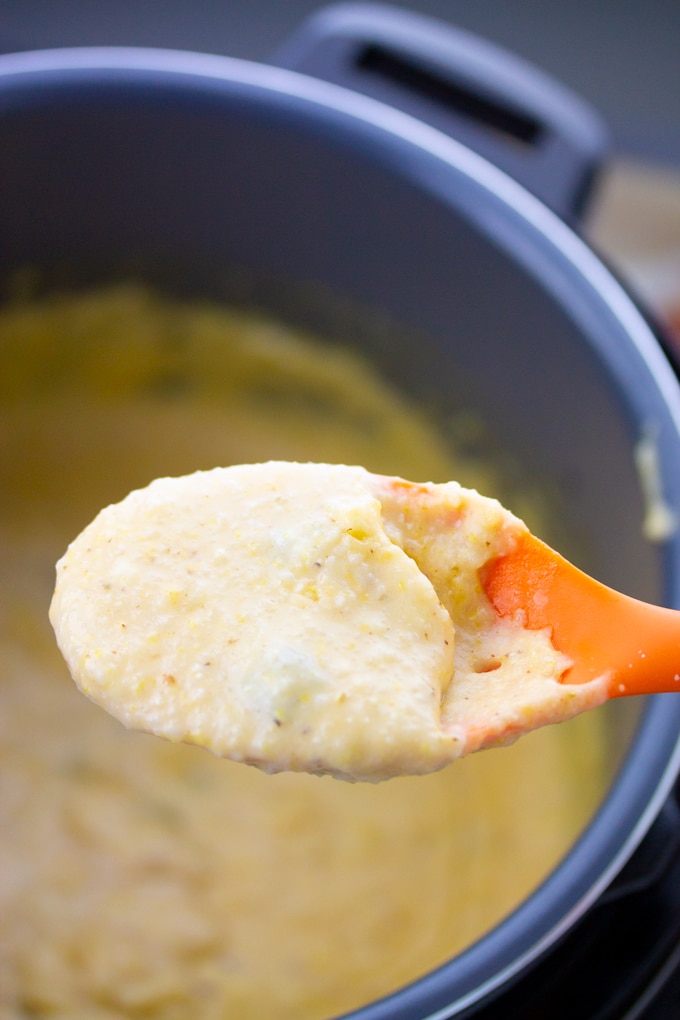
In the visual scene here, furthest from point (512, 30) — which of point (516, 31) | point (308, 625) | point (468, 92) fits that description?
point (308, 625)

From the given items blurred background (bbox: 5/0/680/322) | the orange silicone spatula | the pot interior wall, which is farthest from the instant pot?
blurred background (bbox: 5/0/680/322)

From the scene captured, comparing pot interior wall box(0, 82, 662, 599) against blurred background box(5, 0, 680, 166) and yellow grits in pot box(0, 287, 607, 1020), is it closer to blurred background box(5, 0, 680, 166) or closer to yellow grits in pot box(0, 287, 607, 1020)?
yellow grits in pot box(0, 287, 607, 1020)

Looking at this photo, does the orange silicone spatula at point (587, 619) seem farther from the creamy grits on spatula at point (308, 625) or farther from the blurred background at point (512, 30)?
the blurred background at point (512, 30)

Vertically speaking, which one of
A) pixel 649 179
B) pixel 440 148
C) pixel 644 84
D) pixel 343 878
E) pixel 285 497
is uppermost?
pixel 644 84

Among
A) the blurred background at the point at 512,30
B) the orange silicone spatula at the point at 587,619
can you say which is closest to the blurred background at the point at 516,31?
the blurred background at the point at 512,30

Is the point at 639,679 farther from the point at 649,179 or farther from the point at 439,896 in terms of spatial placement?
the point at 649,179

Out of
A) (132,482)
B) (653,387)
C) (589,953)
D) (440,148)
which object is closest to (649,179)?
(440,148)
